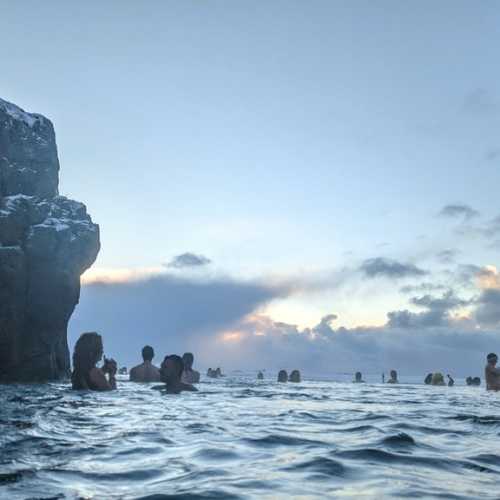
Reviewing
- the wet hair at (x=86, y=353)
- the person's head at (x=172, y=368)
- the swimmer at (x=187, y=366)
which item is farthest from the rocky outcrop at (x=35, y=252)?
the person's head at (x=172, y=368)

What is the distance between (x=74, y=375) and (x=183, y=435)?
8.61 m

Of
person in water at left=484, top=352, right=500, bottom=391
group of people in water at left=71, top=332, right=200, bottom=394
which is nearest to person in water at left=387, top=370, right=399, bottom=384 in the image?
person in water at left=484, top=352, right=500, bottom=391

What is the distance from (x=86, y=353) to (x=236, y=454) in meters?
8.78

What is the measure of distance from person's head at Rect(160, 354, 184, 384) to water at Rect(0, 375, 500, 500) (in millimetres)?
3271

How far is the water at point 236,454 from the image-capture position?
16.0 feet

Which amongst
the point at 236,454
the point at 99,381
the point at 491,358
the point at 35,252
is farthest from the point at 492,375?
the point at 35,252

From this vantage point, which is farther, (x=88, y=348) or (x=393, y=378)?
(x=393, y=378)

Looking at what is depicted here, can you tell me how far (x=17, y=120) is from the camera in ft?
157

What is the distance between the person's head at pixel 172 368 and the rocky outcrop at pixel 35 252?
85.9 ft

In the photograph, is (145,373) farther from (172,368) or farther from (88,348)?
(88,348)

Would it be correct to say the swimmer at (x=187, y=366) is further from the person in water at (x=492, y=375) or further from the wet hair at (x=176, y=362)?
the person in water at (x=492, y=375)

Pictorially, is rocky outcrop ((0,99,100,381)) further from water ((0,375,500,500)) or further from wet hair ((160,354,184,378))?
water ((0,375,500,500))

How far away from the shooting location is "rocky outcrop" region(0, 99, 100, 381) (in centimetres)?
3838

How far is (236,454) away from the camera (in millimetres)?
6688
